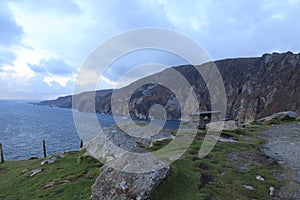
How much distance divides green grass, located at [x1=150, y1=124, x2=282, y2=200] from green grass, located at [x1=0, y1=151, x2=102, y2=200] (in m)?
4.07

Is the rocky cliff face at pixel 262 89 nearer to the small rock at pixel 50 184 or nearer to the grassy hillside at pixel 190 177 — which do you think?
the grassy hillside at pixel 190 177

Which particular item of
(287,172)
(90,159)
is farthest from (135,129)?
(287,172)

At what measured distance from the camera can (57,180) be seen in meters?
13.8

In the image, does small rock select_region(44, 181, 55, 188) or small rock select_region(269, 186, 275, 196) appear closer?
small rock select_region(269, 186, 275, 196)

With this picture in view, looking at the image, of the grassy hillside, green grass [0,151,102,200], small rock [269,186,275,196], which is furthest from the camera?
green grass [0,151,102,200]

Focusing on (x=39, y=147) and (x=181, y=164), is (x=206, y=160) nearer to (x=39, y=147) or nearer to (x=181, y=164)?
(x=181, y=164)

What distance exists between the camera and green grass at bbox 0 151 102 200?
38.4 ft

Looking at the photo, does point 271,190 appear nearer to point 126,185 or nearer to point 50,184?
point 126,185

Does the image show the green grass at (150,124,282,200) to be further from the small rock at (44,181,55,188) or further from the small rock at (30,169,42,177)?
the small rock at (30,169,42,177)

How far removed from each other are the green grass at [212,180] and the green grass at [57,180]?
4.07m

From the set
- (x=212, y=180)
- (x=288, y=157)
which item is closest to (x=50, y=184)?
Answer: (x=212, y=180)

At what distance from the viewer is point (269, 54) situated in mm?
182000

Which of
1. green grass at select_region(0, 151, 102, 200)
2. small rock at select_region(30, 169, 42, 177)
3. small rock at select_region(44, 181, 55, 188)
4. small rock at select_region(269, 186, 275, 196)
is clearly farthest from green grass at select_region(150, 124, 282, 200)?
small rock at select_region(30, 169, 42, 177)

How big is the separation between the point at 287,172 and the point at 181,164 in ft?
18.0
